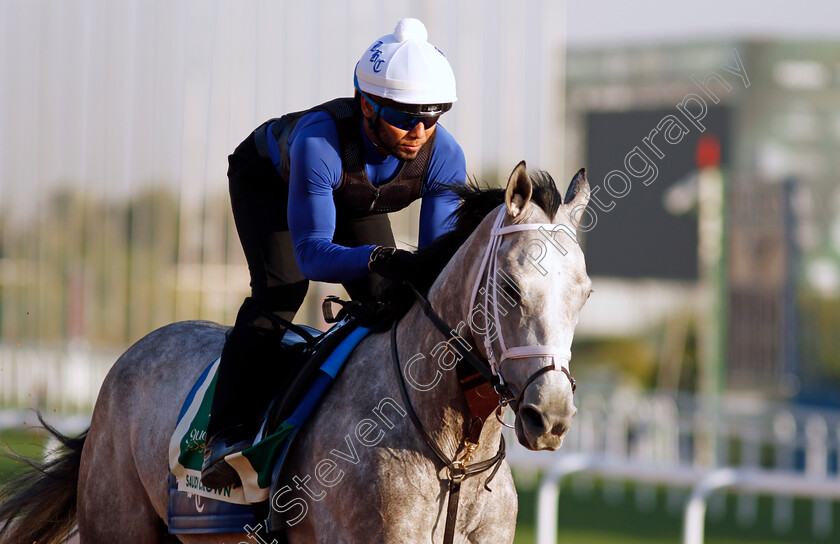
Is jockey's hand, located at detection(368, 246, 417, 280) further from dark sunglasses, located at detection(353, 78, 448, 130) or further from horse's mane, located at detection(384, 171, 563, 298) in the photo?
dark sunglasses, located at detection(353, 78, 448, 130)

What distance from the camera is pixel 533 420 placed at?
245 cm

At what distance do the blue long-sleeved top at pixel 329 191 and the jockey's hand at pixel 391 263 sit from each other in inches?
0.9

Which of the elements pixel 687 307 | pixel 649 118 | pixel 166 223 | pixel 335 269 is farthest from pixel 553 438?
pixel 687 307

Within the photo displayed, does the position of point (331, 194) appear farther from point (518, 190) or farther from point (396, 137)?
point (518, 190)

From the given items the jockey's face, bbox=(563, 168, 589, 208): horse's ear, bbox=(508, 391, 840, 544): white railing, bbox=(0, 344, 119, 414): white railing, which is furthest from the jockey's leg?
bbox=(0, 344, 119, 414): white railing

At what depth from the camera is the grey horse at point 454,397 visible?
2.54 meters

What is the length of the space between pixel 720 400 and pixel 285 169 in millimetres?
11065

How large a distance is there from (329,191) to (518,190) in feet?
2.28

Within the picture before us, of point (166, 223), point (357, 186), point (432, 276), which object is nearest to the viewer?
point (432, 276)

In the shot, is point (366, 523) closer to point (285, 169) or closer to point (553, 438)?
point (553, 438)

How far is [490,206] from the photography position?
2.95 m

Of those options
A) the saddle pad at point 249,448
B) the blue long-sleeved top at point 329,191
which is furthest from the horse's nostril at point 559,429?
the saddle pad at point 249,448

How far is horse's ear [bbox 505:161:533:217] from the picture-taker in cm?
265

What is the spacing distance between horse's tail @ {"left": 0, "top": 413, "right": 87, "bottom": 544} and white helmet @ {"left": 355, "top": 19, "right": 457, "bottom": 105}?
85.7 inches
